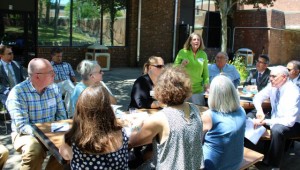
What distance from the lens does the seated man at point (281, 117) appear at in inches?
154

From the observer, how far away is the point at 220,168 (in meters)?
2.72

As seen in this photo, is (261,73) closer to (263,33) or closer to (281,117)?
(281,117)

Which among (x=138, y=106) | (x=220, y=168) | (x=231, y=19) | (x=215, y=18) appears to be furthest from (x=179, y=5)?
(x=220, y=168)

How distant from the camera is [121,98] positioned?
815 cm

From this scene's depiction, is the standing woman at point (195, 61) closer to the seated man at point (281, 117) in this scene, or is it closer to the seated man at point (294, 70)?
the seated man at point (281, 117)

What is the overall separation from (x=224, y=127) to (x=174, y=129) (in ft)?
1.98

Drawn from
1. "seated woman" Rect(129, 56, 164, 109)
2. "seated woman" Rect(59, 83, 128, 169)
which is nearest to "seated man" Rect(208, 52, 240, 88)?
"seated woman" Rect(129, 56, 164, 109)

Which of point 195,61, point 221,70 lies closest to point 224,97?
point 195,61

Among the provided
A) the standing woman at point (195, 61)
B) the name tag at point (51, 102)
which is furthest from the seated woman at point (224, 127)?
the standing woman at point (195, 61)

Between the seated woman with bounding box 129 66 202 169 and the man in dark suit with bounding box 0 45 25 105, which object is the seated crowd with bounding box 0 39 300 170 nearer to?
the seated woman with bounding box 129 66 202 169

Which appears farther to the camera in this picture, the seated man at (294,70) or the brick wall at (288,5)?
the brick wall at (288,5)

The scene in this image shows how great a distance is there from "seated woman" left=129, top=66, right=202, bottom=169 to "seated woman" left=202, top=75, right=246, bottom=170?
314mm

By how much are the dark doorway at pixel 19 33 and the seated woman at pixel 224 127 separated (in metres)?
9.68

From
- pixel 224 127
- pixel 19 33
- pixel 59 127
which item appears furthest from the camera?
pixel 19 33
